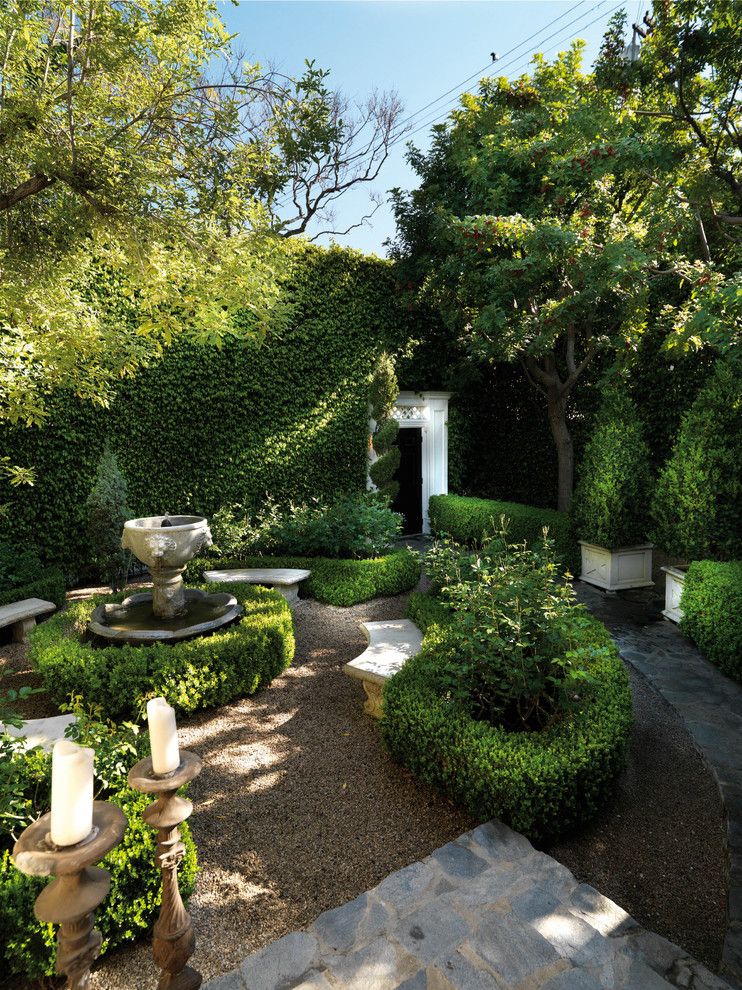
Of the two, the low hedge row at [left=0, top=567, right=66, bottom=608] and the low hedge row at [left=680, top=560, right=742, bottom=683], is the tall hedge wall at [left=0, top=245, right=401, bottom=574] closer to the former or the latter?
the low hedge row at [left=0, top=567, right=66, bottom=608]

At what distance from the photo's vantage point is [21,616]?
5.86 meters

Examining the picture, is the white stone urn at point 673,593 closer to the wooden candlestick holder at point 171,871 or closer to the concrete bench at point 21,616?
the wooden candlestick holder at point 171,871

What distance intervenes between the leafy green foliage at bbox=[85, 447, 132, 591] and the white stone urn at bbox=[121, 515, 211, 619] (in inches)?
69.8

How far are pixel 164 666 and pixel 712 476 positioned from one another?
6.04m

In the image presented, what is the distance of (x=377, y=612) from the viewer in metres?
6.79

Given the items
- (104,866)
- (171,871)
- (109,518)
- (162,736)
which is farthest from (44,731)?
(109,518)

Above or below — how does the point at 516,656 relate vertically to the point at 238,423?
below

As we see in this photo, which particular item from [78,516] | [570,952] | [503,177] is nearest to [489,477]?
[503,177]

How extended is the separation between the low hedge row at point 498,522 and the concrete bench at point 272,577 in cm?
259

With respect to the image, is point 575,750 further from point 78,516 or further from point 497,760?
point 78,516

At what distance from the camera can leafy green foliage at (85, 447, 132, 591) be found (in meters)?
7.06

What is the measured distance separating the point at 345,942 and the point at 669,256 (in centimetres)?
748

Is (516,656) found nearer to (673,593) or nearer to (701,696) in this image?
(701,696)

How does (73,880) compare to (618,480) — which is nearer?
(73,880)
